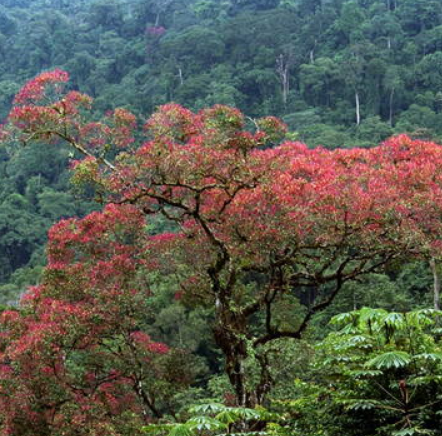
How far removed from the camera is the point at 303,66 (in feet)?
161

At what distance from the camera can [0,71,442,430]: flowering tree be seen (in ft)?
23.3

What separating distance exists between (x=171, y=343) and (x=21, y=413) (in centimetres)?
1383

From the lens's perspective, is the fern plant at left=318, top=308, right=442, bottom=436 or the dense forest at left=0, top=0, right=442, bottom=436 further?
the dense forest at left=0, top=0, right=442, bottom=436

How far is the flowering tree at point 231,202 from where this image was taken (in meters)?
7.09

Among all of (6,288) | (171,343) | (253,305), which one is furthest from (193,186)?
(6,288)

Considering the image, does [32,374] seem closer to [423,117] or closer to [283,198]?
[283,198]

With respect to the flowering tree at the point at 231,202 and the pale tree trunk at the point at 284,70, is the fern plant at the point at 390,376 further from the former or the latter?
the pale tree trunk at the point at 284,70

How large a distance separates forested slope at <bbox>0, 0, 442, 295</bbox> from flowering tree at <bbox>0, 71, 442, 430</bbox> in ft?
78.6

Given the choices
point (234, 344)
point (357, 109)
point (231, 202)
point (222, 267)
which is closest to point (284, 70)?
point (357, 109)

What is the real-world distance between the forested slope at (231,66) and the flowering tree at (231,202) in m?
23.9

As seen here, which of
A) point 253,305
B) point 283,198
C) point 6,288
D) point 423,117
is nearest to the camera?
point 283,198

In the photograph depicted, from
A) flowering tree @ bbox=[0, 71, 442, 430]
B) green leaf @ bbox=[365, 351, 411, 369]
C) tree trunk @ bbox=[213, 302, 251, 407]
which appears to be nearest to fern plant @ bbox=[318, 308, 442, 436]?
green leaf @ bbox=[365, 351, 411, 369]

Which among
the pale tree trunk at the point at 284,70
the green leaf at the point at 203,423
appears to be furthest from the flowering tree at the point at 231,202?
the pale tree trunk at the point at 284,70

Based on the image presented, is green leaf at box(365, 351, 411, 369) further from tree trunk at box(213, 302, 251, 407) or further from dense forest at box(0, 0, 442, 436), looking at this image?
tree trunk at box(213, 302, 251, 407)
